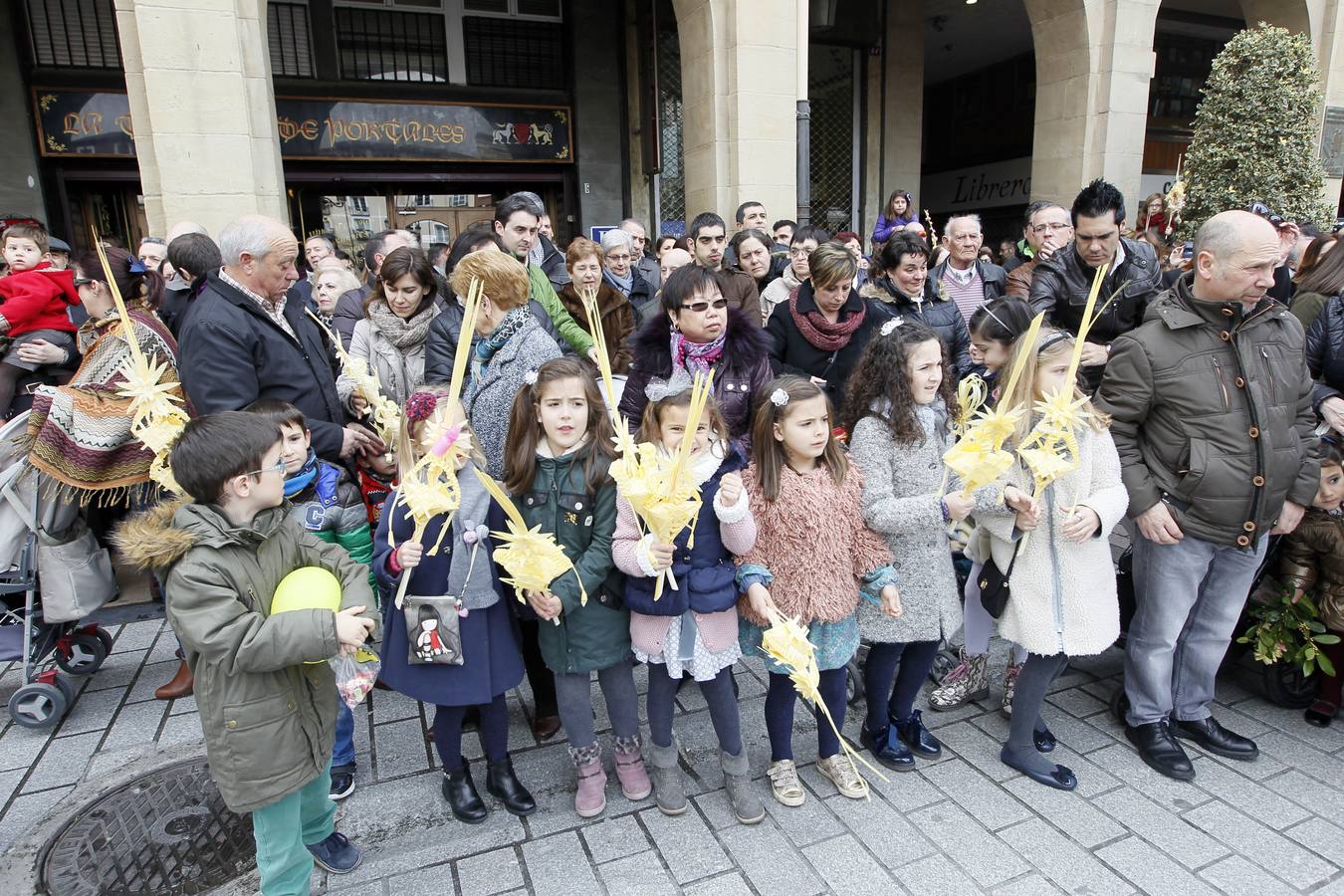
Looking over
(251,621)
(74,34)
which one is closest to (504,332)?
(251,621)

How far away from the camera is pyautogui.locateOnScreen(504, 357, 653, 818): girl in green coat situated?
2.79 meters

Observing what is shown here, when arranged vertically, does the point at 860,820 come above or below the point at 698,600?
below

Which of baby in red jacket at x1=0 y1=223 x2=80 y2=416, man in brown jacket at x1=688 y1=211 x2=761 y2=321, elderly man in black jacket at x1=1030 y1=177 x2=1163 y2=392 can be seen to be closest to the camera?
elderly man in black jacket at x1=1030 y1=177 x2=1163 y2=392

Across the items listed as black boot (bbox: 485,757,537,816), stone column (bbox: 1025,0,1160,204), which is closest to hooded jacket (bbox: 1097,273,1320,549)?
black boot (bbox: 485,757,537,816)

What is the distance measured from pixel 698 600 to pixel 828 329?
72.8 inches

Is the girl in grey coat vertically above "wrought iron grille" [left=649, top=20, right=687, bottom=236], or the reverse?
"wrought iron grille" [left=649, top=20, right=687, bottom=236]

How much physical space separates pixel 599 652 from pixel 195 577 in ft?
4.44

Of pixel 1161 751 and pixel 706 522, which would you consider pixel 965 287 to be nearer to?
pixel 1161 751

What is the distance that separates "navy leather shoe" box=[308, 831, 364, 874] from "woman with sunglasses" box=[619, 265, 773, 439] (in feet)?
6.37

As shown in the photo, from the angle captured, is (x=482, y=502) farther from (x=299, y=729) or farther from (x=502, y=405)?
(x=299, y=729)

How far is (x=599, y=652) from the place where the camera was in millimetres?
2898

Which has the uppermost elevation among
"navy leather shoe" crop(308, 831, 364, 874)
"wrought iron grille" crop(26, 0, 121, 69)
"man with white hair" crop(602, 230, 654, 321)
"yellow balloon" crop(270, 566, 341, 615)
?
"wrought iron grille" crop(26, 0, 121, 69)

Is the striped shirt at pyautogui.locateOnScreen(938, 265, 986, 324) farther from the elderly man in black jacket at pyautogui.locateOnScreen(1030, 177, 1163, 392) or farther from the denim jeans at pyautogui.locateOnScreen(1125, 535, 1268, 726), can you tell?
the denim jeans at pyautogui.locateOnScreen(1125, 535, 1268, 726)

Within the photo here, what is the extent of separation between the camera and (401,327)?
169 inches
